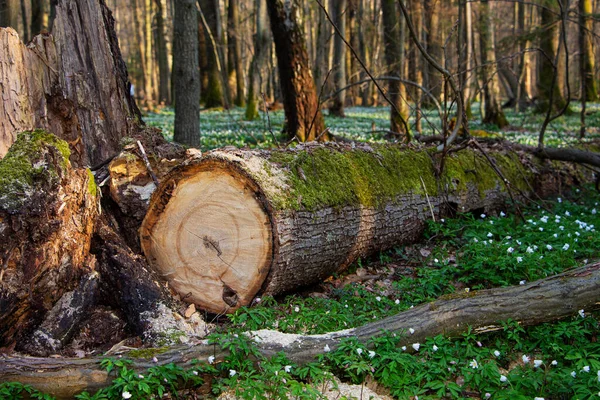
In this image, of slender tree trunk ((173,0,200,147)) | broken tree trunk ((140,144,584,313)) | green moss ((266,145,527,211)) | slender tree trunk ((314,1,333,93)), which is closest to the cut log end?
broken tree trunk ((140,144,584,313))

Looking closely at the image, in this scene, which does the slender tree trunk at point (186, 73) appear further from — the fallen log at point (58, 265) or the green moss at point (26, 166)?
the green moss at point (26, 166)

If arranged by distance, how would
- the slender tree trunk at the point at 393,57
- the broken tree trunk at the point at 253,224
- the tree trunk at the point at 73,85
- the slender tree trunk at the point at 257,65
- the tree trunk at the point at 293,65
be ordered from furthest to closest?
the slender tree trunk at the point at 257,65 → the slender tree trunk at the point at 393,57 → the tree trunk at the point at 293,65 → the tree trunk at the point at 73,85 → the broken tree trunk at the point at 253,224

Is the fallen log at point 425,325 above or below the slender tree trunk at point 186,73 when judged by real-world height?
below

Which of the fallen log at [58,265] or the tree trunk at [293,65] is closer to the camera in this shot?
the fallen log at [58,265]

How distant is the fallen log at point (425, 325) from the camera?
3.12 m

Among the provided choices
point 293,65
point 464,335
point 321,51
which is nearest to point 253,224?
point 464,335

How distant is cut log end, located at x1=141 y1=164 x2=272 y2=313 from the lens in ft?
14.7

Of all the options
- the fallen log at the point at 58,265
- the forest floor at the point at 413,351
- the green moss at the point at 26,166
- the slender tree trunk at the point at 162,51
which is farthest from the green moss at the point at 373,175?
the slender tree trunk at the point at 162,51

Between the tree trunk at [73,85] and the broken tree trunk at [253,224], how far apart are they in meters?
1.21

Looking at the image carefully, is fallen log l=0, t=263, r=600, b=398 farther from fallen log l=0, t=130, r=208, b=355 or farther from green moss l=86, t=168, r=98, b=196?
green moss l=86, t=168, r=98, b=196

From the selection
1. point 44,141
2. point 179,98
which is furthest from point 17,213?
point 179,98

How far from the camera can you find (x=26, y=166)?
3904 millimetres

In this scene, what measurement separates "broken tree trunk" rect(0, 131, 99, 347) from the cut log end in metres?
0.65

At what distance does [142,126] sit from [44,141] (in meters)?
1.64
